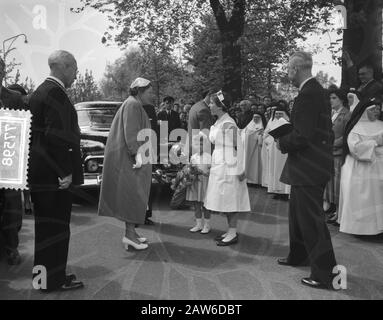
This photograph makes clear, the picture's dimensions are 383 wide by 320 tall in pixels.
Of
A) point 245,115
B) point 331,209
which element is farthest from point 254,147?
point 331,209

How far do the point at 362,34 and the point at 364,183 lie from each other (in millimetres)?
6174

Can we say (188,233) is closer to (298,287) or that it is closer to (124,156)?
(124,156)

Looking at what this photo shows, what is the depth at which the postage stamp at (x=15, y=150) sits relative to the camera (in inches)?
162

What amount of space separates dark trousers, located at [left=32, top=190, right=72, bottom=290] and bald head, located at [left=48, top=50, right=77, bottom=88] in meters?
1.05

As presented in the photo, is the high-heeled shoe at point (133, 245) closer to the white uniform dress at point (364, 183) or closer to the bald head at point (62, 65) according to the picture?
the bald head at point (62, 65)

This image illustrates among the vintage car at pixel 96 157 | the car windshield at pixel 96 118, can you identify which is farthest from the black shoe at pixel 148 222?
the car windshield at pixel 96 118

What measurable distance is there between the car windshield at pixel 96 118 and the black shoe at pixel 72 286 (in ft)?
15.8

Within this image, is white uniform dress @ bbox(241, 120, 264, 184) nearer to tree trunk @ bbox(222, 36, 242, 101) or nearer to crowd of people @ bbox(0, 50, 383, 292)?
crowd of people @ bbox(0, 50, 383, 292)

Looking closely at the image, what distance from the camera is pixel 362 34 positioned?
1130cm
